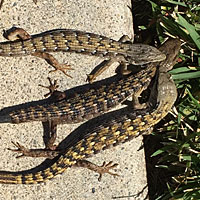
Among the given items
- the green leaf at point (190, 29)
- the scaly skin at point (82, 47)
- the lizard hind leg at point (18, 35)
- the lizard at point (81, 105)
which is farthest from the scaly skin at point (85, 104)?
the lizard hind leg at point (18, 35)

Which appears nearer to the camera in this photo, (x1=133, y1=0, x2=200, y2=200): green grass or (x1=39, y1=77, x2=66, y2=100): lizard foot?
(x1=133, y1=0, x2=200, y2=200): green grass

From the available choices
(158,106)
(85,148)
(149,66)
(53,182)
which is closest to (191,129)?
(158,106)

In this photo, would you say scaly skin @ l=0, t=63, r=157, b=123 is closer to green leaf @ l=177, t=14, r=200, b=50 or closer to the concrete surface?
the concrete surface

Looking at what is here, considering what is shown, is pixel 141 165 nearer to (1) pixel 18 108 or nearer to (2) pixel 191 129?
(2) pixel 191 129

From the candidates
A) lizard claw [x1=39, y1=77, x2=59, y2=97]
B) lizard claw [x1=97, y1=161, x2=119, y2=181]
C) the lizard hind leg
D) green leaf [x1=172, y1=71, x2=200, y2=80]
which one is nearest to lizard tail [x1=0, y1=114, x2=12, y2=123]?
lizard claw [x1=39, y1=77, x2=59, y2=97]

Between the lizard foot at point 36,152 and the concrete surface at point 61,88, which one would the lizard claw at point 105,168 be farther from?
the lizard foot at point 36,152

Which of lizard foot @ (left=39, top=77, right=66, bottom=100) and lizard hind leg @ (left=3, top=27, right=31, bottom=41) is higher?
lizard hind leg @ (left=3, top=27, right=31, bottom=41)

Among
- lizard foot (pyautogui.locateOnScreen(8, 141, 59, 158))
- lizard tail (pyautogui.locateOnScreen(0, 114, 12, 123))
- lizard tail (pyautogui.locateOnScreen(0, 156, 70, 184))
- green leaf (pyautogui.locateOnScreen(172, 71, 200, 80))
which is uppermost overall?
green leaf (pyautogui.locateOnScreen(172, 71, 200, 80))

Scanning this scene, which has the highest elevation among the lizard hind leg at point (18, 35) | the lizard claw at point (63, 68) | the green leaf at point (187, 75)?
the lizard hind leg at point (18, 35)
